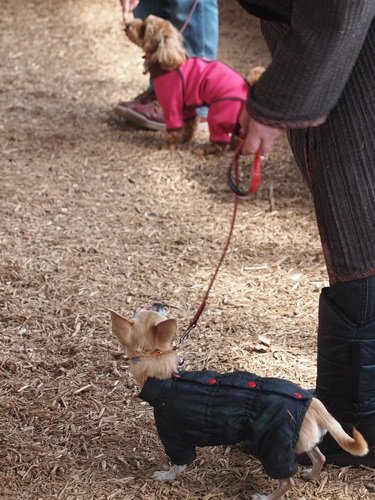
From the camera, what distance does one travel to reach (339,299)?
2.33 meters

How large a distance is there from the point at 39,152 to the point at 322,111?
3.70 m

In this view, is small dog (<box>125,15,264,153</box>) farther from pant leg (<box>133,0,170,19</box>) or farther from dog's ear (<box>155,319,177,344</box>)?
dog's ear (<box>155,319,177,344</box>)

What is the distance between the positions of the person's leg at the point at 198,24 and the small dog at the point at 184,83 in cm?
24

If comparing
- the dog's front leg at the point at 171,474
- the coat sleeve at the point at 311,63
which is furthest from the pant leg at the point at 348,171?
the dog's front leg at the point at 171,474

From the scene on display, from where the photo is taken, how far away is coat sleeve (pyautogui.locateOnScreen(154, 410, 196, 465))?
241 cm

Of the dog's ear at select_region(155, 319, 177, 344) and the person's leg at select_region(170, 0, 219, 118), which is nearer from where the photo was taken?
the dog's ear at select_region(155, 319, 177, 344)

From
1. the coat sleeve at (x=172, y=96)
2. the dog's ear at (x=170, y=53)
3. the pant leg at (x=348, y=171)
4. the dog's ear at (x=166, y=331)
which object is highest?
the pant leg at (x=348, y=171)

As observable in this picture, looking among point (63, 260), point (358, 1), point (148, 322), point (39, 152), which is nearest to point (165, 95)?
point (39, 152)

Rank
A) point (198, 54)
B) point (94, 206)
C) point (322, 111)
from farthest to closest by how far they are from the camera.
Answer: point (198, 54), point (94, 206), point (322, 111)

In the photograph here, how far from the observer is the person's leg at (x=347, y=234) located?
2.15 metres

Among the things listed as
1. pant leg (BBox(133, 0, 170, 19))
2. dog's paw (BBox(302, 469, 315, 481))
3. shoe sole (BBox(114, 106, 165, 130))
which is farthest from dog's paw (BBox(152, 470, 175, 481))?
pant leg (BBox(133, 0, 170, 19))

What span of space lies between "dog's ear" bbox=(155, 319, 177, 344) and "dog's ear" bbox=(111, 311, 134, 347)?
3.8 inches

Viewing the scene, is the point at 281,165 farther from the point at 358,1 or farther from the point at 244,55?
the point at 358,1

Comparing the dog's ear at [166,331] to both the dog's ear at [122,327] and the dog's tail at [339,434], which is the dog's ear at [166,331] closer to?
the dog's ear at [122,327]
